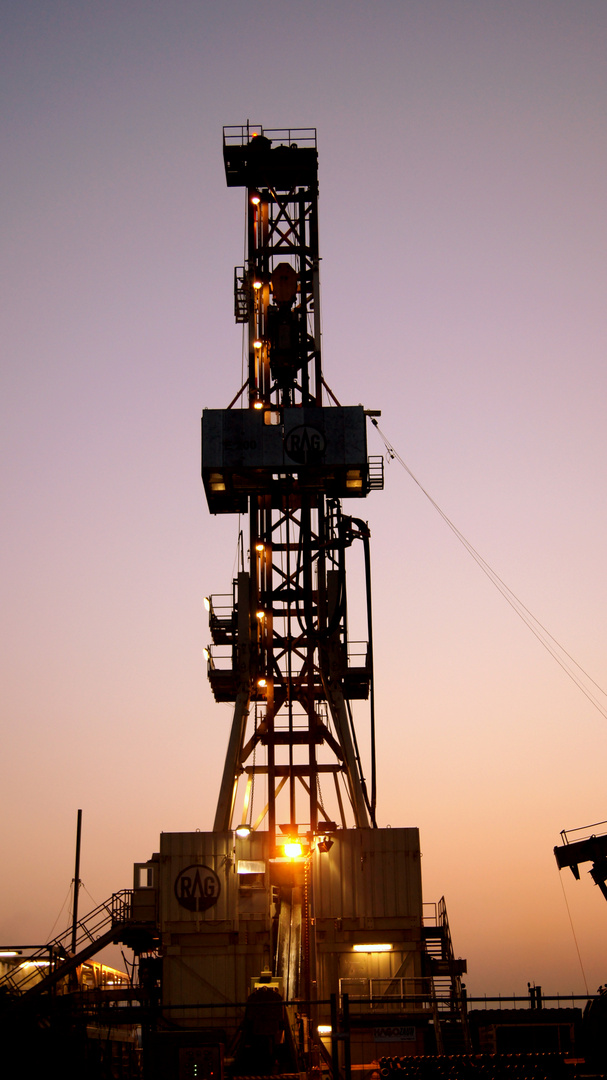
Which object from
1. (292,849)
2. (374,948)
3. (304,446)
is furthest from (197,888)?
A: (304,446)

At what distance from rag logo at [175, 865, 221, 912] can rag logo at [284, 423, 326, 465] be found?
40.4 feet

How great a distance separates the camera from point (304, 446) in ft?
116

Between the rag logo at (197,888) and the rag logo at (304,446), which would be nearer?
the rag logo at (197,888)

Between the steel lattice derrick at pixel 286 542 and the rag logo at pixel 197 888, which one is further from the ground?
the steel lattice derrick at pixel 286 542

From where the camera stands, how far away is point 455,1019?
27.0 metres

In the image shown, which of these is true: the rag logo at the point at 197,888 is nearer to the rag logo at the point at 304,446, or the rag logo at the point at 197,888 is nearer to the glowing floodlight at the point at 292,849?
the glowing floodlight at the point at 292,849

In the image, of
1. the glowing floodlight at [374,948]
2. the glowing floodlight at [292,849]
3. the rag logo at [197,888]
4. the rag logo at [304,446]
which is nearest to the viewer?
the glowing floodlight at [292,849]

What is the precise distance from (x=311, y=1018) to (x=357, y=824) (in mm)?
9322

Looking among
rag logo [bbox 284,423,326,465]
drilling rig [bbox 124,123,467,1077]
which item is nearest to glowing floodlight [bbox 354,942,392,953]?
drilling rig [bbox 124,123,467,1077]

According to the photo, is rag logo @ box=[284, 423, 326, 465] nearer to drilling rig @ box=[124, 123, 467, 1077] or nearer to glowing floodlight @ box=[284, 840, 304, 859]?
drilling rig @ box=[124, 123, 467, 1077]

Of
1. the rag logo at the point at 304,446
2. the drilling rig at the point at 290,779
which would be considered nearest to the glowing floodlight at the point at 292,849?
Result: the drilling rig at the point at 290,779

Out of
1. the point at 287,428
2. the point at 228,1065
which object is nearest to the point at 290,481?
the point at 287,428

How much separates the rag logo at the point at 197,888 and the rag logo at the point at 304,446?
484 inches

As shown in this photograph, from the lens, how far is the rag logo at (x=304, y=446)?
1391 inches
